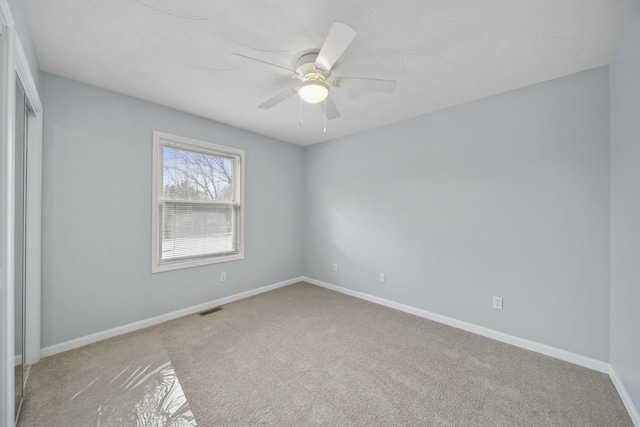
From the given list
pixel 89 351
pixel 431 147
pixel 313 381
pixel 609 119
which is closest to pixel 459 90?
pixel 431 147

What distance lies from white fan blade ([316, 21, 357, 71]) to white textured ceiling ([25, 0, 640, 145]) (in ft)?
0.64

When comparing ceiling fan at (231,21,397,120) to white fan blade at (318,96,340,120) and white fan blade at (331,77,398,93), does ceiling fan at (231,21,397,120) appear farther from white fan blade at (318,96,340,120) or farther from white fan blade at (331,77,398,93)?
white fan blade at (318,96,340,120)

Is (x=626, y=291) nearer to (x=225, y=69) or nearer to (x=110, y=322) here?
(x=225, y=69)

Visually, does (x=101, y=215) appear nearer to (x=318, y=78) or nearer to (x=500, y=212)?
(x=318, y=78)

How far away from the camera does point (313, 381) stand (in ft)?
6.21

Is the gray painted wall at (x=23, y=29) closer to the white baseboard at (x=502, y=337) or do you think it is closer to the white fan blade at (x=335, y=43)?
the white fan blade at (x=335, y=43)

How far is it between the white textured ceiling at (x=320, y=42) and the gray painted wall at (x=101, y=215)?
0.28 m

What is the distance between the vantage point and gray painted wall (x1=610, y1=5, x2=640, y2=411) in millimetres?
1555

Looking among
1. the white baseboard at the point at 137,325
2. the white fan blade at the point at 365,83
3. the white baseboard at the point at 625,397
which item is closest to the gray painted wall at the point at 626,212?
the white baseboard at the point at 625,397

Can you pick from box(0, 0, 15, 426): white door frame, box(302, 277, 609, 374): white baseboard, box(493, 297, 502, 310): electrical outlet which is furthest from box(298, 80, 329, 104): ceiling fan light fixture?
box(302, 277, 609, 374): white baseboard

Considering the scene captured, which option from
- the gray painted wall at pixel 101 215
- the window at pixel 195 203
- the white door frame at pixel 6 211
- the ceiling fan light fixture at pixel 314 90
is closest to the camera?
the white door frame at pixel 6 211

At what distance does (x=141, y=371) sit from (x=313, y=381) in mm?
1382

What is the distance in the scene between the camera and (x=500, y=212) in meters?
2.53

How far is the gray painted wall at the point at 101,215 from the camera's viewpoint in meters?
2.22
